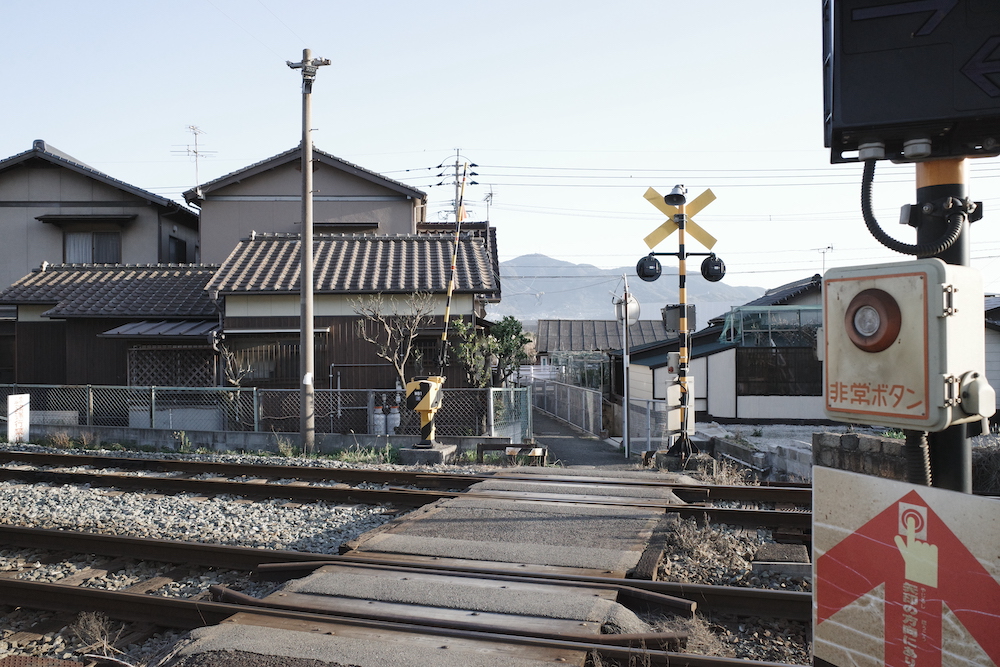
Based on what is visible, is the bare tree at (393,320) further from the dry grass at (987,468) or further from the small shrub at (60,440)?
the dry grass at (987,468)

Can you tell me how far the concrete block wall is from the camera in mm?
8453

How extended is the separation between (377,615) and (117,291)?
18596 mm

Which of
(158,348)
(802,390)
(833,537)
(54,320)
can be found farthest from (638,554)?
(54,320)

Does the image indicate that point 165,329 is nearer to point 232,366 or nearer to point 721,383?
point 232,366

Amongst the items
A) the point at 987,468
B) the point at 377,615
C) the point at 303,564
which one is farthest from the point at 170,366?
the point at 987,468

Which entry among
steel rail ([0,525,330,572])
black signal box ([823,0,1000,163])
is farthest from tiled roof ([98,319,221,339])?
black signal box ([823,0,1000,163])

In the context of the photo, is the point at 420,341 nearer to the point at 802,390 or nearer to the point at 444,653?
the point at 802,390

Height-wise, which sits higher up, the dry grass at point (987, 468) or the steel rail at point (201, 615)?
the dry grass at point (987, 468)

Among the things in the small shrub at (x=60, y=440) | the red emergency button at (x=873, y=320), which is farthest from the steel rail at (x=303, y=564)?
the small shrub at (x=60, y=440)

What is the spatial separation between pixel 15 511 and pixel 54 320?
46.3 ft

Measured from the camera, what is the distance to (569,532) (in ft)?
21.9

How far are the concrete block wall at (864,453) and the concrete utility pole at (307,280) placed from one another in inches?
353

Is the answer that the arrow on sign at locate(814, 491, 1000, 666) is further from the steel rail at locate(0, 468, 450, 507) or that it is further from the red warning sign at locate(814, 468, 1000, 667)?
the steel rail at locate(0, 468, 450, 507)

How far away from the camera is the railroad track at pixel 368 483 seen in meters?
7.53
